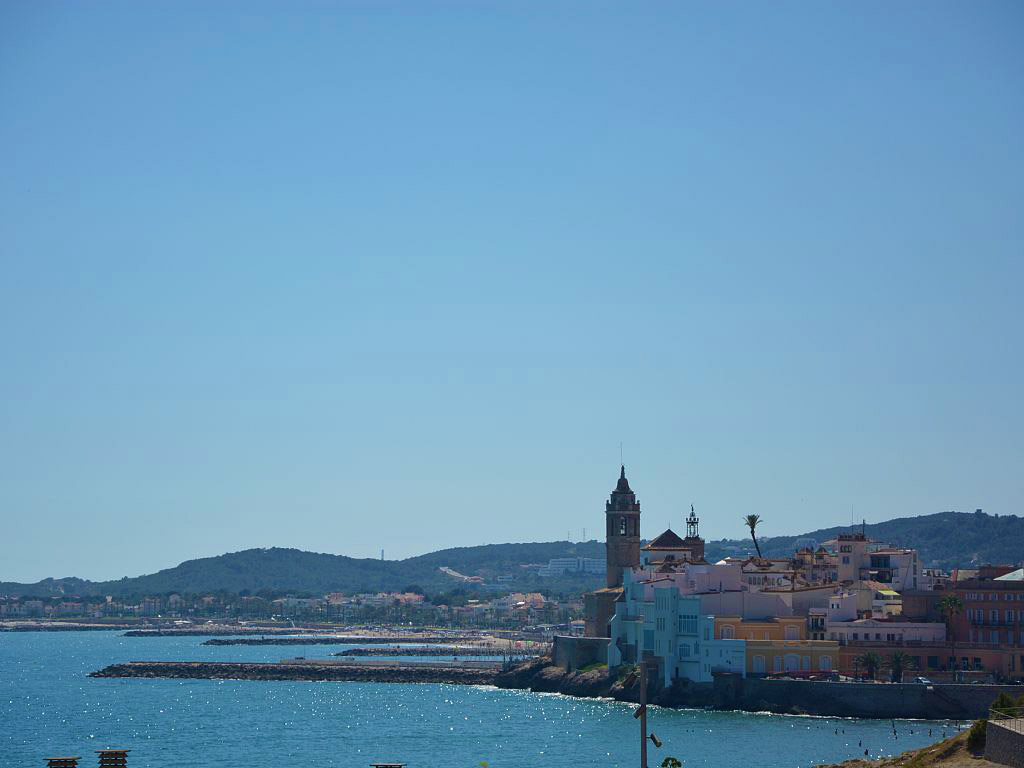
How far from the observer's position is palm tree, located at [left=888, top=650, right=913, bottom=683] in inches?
3767

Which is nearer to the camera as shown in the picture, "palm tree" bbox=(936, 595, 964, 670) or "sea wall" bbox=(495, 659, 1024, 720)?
"sea wall" bbox=(495, 659, 1024, 720)

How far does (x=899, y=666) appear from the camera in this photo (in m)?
95.9

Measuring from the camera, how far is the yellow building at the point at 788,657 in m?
99.1

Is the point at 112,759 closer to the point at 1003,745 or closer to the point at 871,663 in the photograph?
the point at 1003,745

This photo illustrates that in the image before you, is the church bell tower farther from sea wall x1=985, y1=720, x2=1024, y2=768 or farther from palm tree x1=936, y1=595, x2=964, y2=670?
sea wall x1=985, y1=720, x2=1024, y2=768

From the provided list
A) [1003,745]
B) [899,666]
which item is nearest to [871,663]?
[899,666]

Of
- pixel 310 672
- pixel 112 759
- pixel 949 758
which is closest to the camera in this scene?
pixel 112 759

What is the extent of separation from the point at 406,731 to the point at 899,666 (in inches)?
1090

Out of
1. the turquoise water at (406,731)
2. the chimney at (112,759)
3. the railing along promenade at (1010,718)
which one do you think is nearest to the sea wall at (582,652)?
the turquoise water at (406,731)

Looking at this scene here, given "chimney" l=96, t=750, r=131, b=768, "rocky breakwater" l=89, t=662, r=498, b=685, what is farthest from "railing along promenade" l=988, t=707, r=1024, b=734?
"rocky breakwater" l=89, t=662, r=498, b=685

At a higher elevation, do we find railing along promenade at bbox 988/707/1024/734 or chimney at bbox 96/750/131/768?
railing along promenade at bbox 988/707/1024/734

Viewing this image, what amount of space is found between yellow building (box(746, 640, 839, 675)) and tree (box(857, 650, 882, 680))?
7.34 ft

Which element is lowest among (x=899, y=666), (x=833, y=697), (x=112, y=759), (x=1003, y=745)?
(x=112, y=759)

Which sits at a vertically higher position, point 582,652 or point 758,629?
point 758,629
